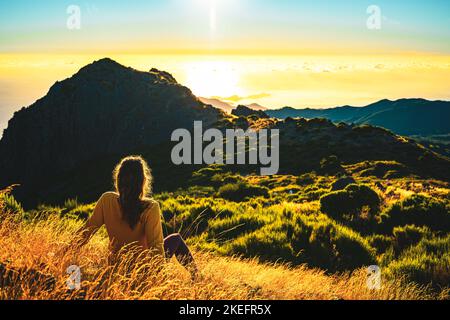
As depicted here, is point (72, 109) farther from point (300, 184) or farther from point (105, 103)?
point (300, 184)

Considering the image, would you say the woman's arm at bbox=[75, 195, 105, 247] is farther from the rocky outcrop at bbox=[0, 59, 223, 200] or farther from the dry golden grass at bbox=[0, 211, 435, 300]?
the rocky outcrop at bbox=[0, 59, 223, 200]

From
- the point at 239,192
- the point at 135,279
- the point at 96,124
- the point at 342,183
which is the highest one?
the point at 135,279

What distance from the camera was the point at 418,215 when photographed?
11.7 meters

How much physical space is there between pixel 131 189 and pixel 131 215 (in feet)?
1.00

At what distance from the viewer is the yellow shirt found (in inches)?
184

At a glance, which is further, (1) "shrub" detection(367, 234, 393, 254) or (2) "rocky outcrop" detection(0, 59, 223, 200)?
(2) "rocky outcrop" detection(0, 59, 223, 200)

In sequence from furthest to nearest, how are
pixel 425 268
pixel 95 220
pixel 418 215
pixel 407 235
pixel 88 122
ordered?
pixel 88 122 < pixel 418 215 < pixel 407 235 < pixel 425 268 < pixel 95 220

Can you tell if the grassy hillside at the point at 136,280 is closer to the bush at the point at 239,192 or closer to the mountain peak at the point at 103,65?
the bush at the point at 239,192

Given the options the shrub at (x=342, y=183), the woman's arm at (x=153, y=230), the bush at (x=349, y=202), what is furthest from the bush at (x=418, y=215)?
the woman's arm at (x=153, y=230)

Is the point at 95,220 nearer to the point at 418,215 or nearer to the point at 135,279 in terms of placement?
the point at 135,279

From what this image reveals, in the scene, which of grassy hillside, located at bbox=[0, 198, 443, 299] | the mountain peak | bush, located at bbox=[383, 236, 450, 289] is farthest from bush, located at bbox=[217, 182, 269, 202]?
the mountain peak

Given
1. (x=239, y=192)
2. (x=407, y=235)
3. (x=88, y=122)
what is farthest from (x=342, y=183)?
(x=88, y=122)

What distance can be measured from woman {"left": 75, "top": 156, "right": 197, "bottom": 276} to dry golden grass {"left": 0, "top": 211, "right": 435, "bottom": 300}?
0.62ft
